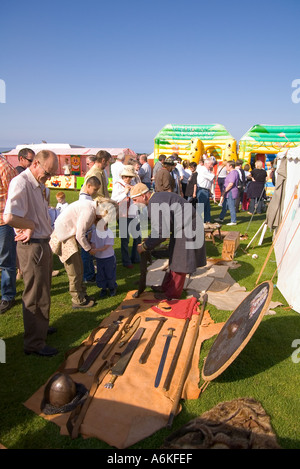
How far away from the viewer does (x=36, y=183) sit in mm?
3273

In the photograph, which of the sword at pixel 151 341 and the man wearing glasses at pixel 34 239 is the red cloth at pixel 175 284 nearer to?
the sword at pixel 151 341

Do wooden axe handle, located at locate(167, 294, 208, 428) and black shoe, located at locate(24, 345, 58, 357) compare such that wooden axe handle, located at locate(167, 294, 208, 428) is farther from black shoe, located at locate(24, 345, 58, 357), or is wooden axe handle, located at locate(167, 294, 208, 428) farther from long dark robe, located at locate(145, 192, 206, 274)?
black shoe, located at locate(24, 345, 58, 357)

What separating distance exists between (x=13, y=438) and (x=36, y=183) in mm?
2356

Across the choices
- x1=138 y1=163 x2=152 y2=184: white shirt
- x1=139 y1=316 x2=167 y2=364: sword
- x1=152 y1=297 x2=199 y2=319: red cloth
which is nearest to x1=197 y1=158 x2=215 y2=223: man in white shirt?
x1=138 y1=163 x2=152 y2=184: white shirt

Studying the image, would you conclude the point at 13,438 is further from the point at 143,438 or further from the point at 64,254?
the point at 64,254

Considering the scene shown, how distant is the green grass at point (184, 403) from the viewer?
102 inches

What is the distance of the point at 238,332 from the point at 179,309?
5.59 ft

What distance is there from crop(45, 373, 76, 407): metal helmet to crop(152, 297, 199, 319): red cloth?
6.60 ft

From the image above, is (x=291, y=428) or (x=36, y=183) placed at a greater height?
(x=36, y=183)

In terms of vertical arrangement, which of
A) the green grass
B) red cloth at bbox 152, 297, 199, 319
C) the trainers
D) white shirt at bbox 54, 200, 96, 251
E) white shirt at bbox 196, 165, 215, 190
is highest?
white shirt at bbox 196, 165, 215, 190

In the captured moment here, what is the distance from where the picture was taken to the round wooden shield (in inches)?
110

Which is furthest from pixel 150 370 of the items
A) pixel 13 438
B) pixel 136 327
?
pixel 13 438

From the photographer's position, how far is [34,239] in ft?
11.0

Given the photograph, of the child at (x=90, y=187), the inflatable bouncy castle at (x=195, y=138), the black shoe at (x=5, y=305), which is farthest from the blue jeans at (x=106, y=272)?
the inflatable bouncy castle at (x=195, y=138)
